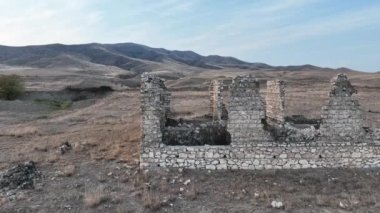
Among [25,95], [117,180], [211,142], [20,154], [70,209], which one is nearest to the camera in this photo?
[70,209]

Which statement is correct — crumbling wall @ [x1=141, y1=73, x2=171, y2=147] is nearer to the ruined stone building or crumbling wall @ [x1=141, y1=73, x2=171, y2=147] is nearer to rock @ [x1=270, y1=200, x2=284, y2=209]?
the ruined stone building

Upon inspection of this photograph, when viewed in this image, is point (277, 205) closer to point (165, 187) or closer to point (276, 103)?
point (165, 187)

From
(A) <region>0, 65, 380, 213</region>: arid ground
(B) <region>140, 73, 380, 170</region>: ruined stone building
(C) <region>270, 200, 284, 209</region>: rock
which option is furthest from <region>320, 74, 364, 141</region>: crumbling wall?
(C) <region>270, 200, 284, 209</region>: rock

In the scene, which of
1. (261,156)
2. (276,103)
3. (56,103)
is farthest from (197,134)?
(56,103)

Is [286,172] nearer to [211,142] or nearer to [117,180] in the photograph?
[211,142]

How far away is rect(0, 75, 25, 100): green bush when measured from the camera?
5488cm

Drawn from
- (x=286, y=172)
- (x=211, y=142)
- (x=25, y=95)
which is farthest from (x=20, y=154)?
(x=25, y=95)

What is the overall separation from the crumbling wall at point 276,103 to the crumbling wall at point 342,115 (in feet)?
5.86

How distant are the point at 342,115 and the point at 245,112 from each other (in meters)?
3.08

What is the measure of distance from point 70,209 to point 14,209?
4.85 feet

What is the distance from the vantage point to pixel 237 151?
1473cm

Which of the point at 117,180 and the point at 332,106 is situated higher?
the point at 332,106

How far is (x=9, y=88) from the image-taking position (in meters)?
55.1

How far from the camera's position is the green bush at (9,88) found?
180 feet
